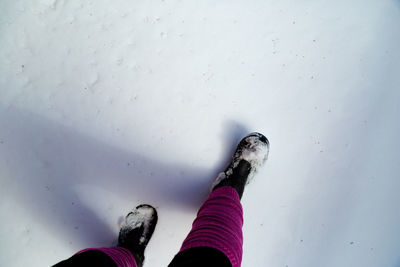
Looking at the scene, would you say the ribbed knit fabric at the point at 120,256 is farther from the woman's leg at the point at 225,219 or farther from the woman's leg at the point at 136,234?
the woman's leg at the point at 225,219

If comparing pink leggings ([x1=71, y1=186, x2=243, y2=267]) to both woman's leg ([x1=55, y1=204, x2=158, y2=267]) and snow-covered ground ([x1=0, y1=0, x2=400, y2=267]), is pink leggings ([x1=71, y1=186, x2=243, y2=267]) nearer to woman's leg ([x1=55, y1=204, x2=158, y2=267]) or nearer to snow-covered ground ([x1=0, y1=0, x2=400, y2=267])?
woman's leg ([x1=55, y1=204, x2=158, y2=267])

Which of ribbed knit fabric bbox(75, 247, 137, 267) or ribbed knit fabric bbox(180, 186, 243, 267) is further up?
ribbed knit fabric bbox(180, 186, 243, 267)

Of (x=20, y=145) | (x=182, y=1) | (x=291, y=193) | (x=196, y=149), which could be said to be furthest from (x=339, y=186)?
(x=20, y=145)

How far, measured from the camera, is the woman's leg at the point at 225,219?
0.54m

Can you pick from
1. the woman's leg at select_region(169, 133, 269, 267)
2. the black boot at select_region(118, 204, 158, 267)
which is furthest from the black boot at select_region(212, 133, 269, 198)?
the black boot at select_region(118, 204, 158, 267)

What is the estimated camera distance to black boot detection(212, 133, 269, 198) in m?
0.84

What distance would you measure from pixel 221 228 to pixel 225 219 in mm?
35

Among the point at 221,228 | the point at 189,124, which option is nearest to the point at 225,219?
the point at 221,228

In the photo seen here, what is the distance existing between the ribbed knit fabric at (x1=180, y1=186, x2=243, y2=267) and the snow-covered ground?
0.18 metres

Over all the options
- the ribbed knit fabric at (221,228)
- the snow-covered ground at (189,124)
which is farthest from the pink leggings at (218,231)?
the snow-covered ground at (189,124)

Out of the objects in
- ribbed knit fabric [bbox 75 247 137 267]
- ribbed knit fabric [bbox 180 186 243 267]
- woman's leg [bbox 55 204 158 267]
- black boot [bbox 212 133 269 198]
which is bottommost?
ribbed knit fabric [bbox 75 247 137 267]

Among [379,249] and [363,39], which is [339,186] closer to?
[379,249]

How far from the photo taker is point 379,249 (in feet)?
2.92

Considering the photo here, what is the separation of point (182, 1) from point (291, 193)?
0.83 m
